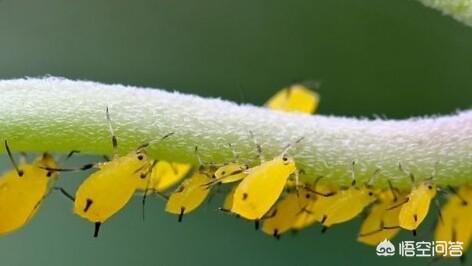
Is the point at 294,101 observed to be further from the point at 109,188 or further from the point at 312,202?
the point at 109,188

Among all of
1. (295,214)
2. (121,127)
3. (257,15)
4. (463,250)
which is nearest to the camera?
(121,127)

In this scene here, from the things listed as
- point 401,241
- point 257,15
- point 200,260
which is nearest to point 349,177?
point 401,241

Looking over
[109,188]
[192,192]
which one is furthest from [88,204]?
[192,192]

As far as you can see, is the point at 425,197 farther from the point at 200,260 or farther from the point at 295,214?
the point at 200,260

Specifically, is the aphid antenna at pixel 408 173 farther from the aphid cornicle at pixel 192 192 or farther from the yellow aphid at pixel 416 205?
the aphid cornicle at pixel 192 192
